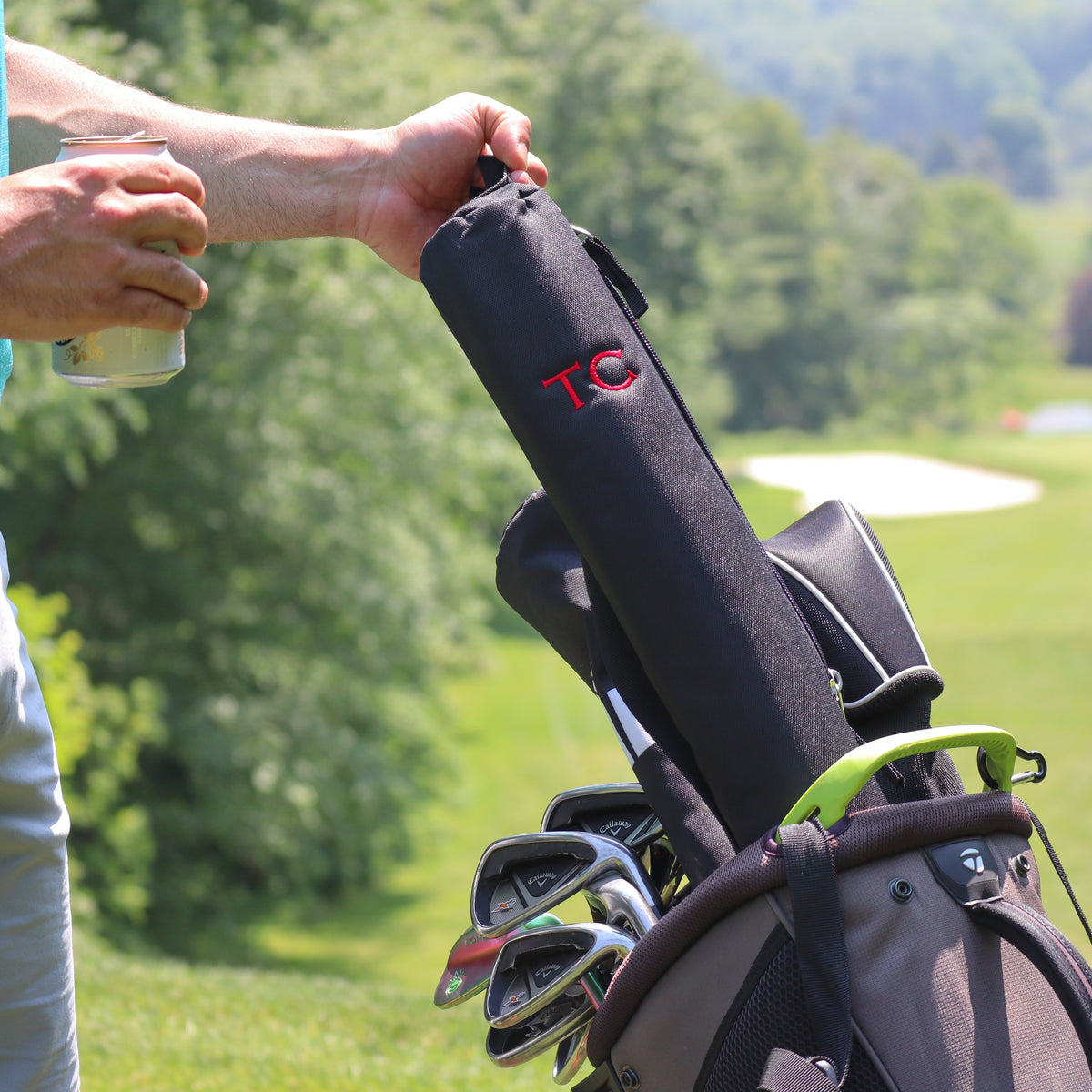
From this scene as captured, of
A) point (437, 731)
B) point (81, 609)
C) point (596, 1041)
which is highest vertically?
point (596, 1041)

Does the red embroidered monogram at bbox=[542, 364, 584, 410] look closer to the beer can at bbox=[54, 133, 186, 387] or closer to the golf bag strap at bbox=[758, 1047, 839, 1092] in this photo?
the beer can at bbox=[54, 133, 186, 387]

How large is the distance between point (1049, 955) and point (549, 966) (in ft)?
1.88

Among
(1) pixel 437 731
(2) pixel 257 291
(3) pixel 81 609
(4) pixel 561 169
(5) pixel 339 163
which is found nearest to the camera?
(5) pixel 339 163

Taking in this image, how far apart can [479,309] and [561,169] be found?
24629mm

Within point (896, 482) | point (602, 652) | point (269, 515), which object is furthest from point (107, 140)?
point (896, 482)

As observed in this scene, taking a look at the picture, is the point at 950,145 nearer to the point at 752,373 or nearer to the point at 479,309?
the point at 752,373

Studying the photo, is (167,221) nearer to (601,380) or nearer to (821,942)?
(601,380)

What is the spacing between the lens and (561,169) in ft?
82.9

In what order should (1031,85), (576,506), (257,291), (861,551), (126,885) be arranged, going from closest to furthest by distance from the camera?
(576,506) < (861,551) < (126,885) < (257,291) < (1031,85)

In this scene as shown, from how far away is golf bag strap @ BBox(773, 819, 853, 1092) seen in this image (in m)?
1.31

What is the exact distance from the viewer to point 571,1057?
1671 millimetres

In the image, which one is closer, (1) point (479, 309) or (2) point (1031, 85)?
(1) point (479, 309)

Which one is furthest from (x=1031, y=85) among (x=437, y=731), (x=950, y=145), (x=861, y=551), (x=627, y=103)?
(x=861, y=551)

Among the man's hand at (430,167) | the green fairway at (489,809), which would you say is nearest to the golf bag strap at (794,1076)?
the man's hand at (430,167)
